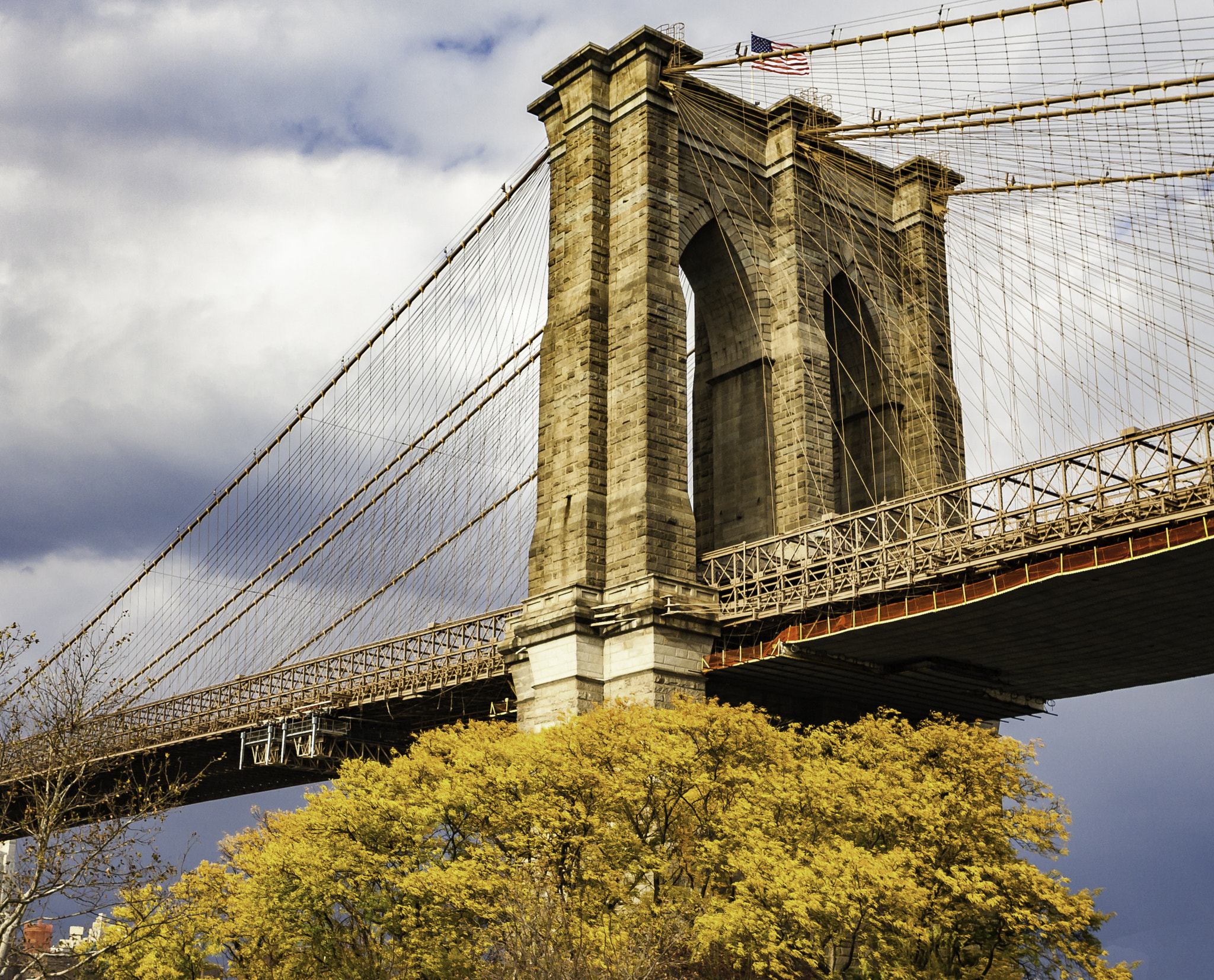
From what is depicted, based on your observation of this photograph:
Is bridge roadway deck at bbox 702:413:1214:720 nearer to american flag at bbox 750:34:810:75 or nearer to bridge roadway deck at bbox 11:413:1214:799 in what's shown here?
bridge roadway deck at bbox 11:413:1214:799

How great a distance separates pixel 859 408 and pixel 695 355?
9.53 metres

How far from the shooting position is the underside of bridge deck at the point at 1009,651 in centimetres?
4506

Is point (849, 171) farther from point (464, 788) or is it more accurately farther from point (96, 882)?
point (96, 882)

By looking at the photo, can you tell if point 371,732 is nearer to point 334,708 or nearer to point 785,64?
point 334,708

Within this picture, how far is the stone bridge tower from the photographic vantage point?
53.8 metres

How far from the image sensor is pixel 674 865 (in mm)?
39031

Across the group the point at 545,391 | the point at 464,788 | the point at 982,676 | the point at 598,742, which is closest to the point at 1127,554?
the point at 982,676

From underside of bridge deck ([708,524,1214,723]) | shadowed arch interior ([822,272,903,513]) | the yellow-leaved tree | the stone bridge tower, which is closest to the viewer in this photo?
the yellow-leaved tree

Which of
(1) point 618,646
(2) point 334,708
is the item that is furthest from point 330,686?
(1) point 618,646

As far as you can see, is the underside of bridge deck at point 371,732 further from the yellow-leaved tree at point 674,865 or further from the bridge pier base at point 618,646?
the yellow-leaved tree at point 674,865

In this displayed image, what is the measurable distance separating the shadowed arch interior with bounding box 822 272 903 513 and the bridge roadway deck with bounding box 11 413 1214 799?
2.40 metres

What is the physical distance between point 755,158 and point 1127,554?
32532mm

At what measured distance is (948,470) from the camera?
6912 cm

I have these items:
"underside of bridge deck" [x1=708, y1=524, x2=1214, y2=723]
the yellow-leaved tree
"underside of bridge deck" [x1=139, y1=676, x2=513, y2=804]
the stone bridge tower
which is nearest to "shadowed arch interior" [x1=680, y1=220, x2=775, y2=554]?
the stone bridge tower
